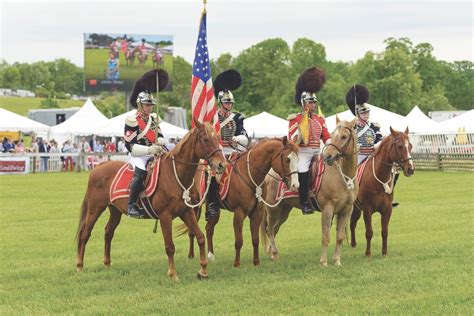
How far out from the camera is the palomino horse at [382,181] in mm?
13508

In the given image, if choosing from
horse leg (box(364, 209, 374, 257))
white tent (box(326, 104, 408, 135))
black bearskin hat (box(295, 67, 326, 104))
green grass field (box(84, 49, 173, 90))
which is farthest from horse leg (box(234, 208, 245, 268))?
green grass field (box(84, 49, 173, 90))

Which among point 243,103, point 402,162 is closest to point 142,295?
point 402,162

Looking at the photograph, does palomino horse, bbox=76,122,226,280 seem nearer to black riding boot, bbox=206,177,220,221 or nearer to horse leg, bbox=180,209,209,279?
horse leg, bbox=180,209,209,279

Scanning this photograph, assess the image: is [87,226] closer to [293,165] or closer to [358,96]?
[293,165]

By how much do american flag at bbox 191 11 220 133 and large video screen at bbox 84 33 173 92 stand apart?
51.9 m

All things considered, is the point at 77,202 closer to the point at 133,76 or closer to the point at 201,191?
the point at 201,191

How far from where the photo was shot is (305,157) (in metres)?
13.3

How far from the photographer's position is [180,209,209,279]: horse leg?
1130cm

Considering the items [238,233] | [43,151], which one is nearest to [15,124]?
[43,151]

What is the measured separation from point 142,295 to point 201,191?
2880mm

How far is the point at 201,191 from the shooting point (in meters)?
12.7

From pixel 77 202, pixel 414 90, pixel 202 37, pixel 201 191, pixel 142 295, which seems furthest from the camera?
pixel 414 90

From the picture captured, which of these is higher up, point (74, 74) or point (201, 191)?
point (74, 74)

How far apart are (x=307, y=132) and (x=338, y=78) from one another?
73.9m
